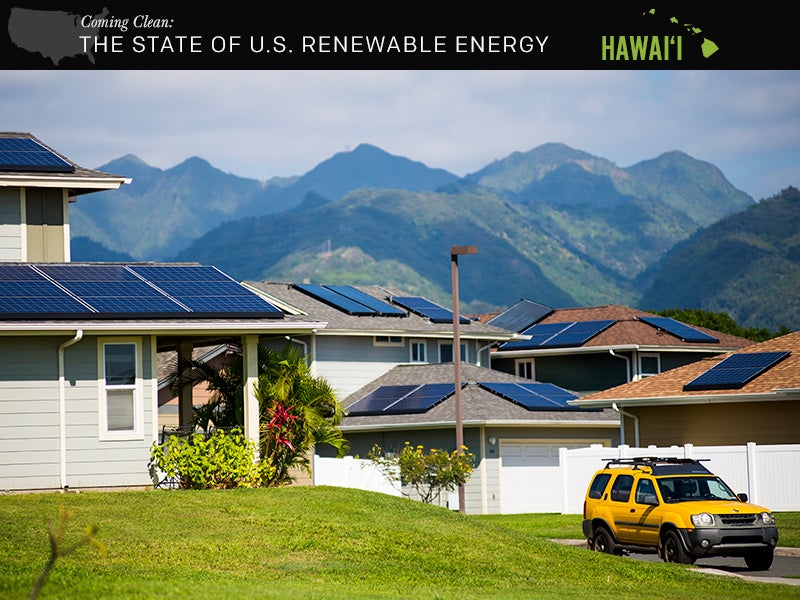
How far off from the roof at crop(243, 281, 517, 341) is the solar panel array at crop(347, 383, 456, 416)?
213cm

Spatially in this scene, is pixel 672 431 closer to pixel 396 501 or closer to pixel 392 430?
pixel 392 430

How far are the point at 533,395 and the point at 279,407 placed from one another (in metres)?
16.4

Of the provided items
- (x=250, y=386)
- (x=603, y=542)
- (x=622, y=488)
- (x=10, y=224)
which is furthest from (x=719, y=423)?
(x=10, y=224)

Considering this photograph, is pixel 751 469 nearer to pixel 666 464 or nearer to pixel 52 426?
pixel 666 464

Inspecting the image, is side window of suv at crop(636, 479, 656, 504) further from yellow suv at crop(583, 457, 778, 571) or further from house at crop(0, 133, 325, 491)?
house at crop(0, 133, 325, 491)

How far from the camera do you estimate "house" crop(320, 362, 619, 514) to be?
40.8 m

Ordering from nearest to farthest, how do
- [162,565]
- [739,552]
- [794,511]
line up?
[162,565] → [739,552] → [794,511]

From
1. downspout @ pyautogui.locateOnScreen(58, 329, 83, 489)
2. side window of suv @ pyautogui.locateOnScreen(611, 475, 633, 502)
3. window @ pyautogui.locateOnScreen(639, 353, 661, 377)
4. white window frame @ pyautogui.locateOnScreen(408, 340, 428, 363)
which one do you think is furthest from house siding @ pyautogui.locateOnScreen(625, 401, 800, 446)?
downspout @ pyautogui.locateOnScreen(58, 329, 83, 489)

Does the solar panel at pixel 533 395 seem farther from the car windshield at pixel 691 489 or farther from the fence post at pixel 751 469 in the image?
the car windshield at pixel 691 489

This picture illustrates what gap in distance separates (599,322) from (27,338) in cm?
2932

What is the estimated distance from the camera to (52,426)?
83.5 feet

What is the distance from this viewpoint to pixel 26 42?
33000 mm

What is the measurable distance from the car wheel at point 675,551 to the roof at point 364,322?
65.6ft

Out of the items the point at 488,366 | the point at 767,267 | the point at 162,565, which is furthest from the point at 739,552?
the point at 767,267
